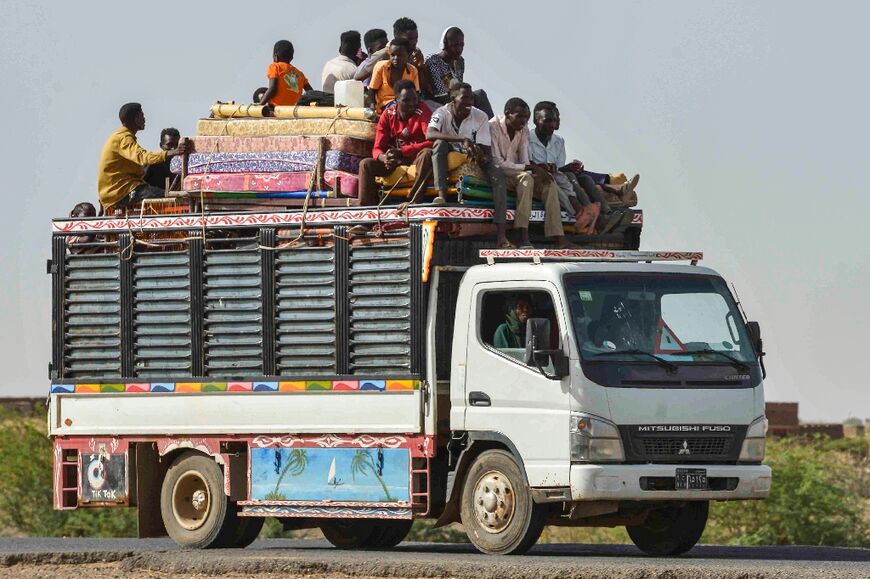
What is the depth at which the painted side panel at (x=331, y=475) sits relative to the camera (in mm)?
16469

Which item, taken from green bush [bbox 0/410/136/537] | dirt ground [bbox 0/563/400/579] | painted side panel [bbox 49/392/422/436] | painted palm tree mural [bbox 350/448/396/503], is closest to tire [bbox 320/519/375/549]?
painted side panel [bbox 49/392/422/436]

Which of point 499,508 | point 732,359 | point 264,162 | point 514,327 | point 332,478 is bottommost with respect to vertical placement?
point 499,508

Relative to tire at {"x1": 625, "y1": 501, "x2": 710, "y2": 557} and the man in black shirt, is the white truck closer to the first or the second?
tire at {"x1": 625, "y1": 501, "x2": 710, "y2": 557}

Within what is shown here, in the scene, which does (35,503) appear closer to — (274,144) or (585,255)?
(274,144)

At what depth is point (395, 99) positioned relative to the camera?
17281 mm

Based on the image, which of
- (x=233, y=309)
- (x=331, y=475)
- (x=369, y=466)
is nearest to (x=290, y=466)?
(x=331, y=475)

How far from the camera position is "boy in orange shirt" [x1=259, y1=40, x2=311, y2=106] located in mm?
19094

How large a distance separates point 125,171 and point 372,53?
8.70 ft

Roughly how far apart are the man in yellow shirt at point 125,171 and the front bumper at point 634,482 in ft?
18.5

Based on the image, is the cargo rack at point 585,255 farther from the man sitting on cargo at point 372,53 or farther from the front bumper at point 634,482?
the man sitting on cargo at point 372,53

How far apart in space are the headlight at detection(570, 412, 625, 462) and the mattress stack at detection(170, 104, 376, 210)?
3.28 m

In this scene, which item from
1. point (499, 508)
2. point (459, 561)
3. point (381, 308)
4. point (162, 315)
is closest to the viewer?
point (459, 561)

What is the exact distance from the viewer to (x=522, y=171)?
16.7m

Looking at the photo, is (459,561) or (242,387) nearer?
(459,561)
